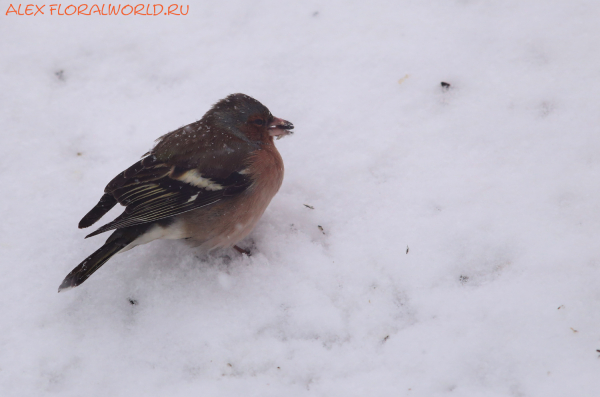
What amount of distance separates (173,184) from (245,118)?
0.78 metres

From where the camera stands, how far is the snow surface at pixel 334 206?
2787 millimetres

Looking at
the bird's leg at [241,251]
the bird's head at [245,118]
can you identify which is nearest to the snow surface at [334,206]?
the bird's leg at [241,251]

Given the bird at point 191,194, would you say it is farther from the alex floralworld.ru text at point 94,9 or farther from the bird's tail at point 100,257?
the alex floralworld.ru text at point 94,9

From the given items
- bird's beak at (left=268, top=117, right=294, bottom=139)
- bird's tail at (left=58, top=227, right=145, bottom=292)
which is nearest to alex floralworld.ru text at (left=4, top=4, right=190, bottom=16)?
bird's beak at (left=268, top=117, right=294, bottom=139)

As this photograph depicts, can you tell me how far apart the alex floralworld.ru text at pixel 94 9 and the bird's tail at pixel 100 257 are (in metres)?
2.76

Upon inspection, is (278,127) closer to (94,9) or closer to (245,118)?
(245,118)

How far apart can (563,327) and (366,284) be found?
3.73ft

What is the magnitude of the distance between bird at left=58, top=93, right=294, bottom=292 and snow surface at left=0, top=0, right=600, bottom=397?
0.94 feet

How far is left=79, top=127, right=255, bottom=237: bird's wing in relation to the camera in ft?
10.3

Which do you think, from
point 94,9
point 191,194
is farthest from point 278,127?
point 94,9

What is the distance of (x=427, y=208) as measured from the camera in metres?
3.46

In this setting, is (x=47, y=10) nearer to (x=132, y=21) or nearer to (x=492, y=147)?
(x=132, y=21)

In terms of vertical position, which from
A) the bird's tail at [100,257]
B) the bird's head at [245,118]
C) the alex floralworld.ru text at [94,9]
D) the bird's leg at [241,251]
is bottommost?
the bird's leg at [241,251]

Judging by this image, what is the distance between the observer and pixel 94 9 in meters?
4.98
